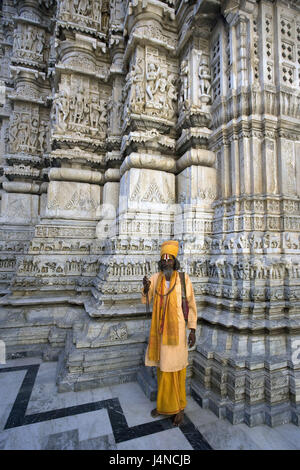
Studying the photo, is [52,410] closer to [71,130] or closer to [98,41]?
[71,130]

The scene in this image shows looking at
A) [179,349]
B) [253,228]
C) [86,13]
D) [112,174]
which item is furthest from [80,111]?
[179,349]

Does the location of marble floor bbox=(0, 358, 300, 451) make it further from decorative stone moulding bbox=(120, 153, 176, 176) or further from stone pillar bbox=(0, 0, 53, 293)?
stone pillar bbox=(0, 0, 53, 293)

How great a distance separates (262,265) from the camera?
11.7ft

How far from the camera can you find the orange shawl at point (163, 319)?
2.67 m

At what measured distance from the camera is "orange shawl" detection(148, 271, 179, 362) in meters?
2.67

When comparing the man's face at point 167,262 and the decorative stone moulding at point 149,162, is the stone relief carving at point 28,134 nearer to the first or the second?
the decorative stone moulding at point 149,162

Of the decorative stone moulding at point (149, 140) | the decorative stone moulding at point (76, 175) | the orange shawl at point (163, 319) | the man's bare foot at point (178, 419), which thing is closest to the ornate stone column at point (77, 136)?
the decorative stone moulding at point (76, 175)

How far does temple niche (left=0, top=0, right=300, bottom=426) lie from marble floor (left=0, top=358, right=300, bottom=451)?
0.16 metres

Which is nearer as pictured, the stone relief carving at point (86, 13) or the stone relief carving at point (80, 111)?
the stone relief carving at point (80, 111)

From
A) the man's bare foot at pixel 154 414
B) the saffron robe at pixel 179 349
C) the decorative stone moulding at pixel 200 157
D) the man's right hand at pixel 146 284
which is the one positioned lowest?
the man's bare foot at pixel 154 414

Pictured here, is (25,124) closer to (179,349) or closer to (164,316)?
(164,316)

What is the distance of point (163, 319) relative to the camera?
2729 mm

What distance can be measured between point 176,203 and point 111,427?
162 inches

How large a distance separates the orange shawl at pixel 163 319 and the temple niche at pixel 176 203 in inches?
30.9
